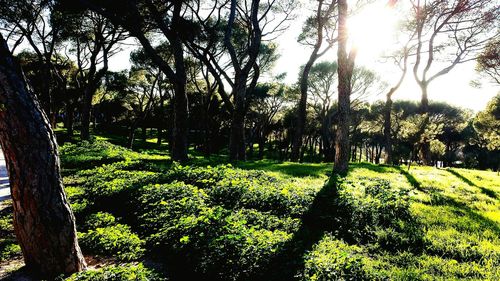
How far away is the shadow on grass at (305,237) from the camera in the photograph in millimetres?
4395

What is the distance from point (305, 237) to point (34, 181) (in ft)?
15.4

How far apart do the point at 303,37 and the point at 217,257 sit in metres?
23.7

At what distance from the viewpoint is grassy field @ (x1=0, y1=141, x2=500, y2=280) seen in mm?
4715

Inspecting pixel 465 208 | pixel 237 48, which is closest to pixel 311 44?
pixel 237 48

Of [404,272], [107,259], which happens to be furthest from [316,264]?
[107,259]

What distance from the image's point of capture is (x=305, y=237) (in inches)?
232

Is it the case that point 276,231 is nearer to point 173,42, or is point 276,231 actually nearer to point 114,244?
point 114,244

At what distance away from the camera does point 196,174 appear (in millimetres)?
10703

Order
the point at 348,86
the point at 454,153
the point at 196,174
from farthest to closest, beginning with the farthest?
1. the point at 454,153
2. the point at 348,86
3. the point at 196,174

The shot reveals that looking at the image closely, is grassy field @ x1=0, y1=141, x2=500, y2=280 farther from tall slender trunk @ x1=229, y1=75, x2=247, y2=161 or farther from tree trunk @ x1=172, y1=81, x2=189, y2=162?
tall slender trunk @ x1=229, y1=75, x2=247, y2=161

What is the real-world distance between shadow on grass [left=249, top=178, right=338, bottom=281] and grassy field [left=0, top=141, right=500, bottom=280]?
0.02m

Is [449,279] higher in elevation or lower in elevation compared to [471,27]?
lower

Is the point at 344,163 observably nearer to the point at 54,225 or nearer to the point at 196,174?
the point at 196,174

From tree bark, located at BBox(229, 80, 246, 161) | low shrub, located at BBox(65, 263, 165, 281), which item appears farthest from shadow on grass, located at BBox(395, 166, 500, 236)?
tree bark, located at BBox(229, 80, 246, 161)
